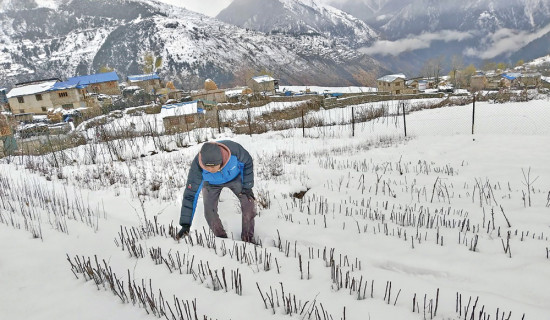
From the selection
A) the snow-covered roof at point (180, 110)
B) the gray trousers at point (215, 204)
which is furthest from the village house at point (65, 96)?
the gray trousers at point (215, 204)

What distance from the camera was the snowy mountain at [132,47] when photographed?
118188 mm

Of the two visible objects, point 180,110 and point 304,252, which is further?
point 180,110

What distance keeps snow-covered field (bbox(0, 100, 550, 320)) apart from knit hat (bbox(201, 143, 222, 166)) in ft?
3.04

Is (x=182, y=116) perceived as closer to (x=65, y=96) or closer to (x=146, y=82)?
(x=65, y=96)

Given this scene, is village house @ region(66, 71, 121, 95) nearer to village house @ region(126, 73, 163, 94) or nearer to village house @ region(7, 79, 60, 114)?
village house @ region(126, 73, 163, 94)

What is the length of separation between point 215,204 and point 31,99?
199 ft

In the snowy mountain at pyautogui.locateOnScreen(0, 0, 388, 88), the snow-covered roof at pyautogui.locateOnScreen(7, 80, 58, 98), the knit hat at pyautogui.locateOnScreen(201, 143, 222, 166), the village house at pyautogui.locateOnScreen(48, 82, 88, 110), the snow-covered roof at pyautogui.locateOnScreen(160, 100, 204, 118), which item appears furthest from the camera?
the snowy mountain at pyautogui.locateOnScreen(0, 0, 388, 88)

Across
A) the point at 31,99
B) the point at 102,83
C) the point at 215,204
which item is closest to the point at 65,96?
the point at 31,99

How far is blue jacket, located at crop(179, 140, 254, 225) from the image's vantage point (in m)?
3.85

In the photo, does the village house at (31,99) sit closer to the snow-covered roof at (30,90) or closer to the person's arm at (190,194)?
the snow-covered roof at (30,90)

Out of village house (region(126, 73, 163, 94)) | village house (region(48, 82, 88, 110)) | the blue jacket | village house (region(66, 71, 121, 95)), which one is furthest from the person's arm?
village house (region(126, 73, 163, 94))

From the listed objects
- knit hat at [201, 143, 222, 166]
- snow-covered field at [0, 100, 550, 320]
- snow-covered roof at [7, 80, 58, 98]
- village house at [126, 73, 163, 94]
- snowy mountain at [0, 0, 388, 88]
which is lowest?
snow-covered field at [0, 100, 550, 320]

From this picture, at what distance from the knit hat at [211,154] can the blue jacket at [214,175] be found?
5.7 inches

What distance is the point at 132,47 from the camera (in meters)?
130
